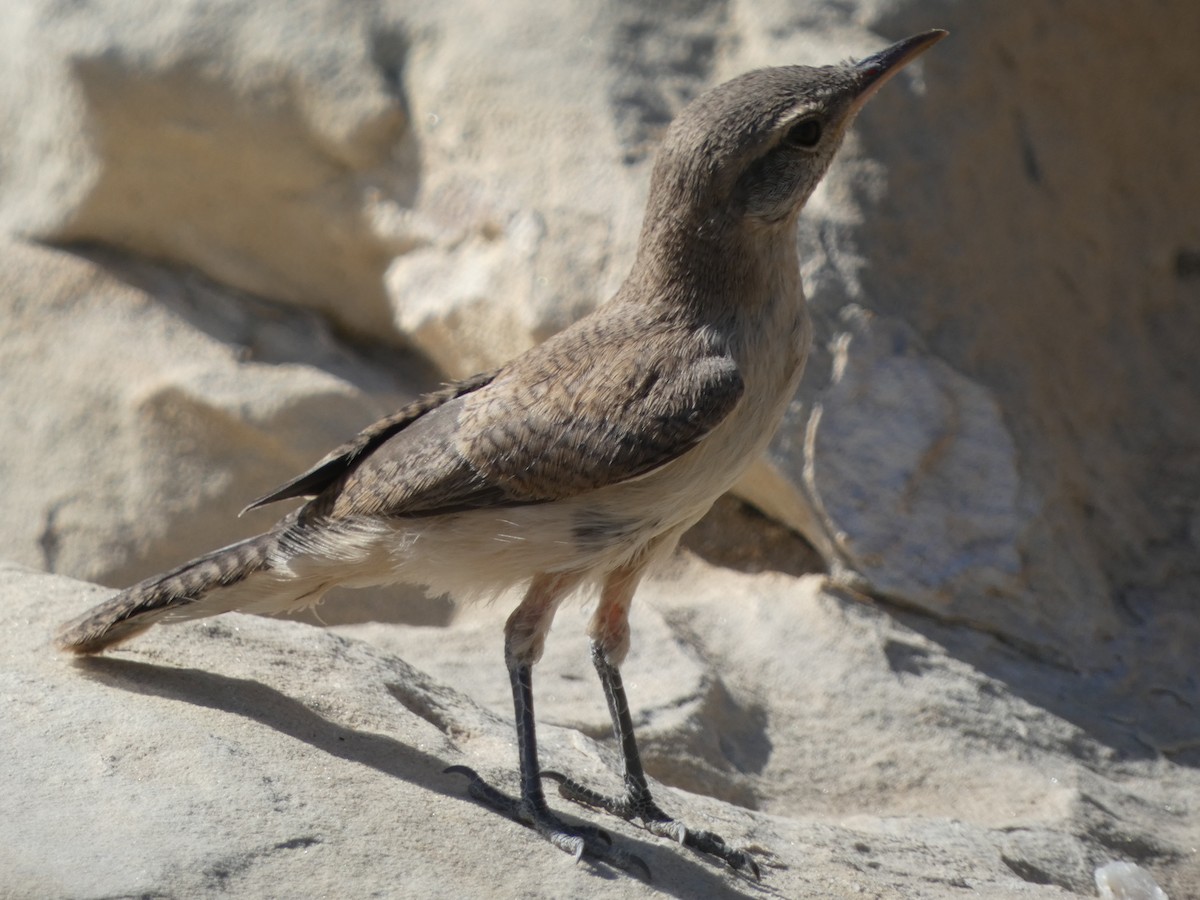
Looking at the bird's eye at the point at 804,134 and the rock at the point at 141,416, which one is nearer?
the bird's eye at the point at 804,134

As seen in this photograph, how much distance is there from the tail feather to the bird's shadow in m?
0.12

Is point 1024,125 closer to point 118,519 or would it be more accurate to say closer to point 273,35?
point 273,35

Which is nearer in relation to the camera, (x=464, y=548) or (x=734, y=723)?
(x=464, y=548)

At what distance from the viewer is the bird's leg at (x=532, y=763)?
423 cm

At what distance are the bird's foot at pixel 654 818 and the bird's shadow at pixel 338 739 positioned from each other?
0.05 meters

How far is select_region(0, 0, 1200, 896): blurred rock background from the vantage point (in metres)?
6.29

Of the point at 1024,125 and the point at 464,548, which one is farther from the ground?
the point at 1024,125

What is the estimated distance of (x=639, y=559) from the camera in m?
4.76

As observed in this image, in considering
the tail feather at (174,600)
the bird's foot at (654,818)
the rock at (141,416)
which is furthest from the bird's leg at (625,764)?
the rock at (141,416)

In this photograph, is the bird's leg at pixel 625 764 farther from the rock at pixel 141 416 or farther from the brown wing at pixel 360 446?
the rock at pixel 141 416

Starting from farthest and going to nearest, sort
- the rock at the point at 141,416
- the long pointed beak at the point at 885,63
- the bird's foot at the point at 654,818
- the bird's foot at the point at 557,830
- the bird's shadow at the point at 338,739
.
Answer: the rock at the point at 141,416 < the long pointed beak at the point at 885,63 < the bird's foot at the point at 654,818 < the bird's shadow at the point at 338,739 < the bird's foot at the point at 557,830

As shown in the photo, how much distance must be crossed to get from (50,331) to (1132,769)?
6.13m

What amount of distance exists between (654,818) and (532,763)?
1.68 ft

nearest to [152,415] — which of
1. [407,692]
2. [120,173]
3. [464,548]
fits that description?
[120,173]
